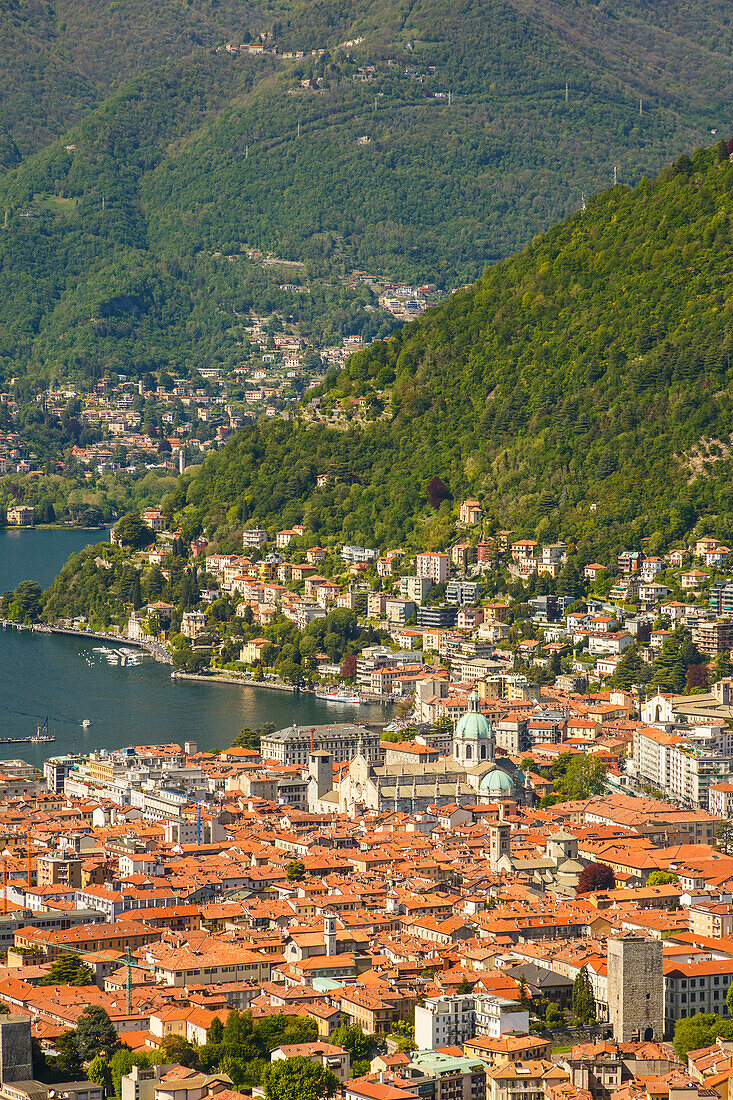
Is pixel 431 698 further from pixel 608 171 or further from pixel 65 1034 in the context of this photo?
pixel 608 171

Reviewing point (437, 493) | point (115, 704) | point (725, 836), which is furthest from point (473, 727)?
point (437, 493)

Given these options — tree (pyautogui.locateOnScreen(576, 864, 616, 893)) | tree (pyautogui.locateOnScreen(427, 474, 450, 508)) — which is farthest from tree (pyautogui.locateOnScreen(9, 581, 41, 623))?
tree (pyautogui.locateOnScreen(576, 864, 616, 893))

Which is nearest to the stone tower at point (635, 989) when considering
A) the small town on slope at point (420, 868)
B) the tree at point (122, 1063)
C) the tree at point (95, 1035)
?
the small town on slope at point (420, 868)

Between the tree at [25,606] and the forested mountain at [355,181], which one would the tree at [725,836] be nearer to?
the tree at [25,606]

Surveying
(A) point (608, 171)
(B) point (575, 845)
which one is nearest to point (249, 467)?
(B) point (575, 845)

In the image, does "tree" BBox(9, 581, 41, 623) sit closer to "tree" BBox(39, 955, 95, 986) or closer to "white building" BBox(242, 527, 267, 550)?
"white building" BBox(242, 527, 267, 550)

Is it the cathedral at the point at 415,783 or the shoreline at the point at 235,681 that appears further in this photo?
the shoreline at the point at 235,681
